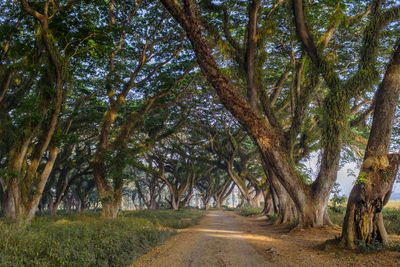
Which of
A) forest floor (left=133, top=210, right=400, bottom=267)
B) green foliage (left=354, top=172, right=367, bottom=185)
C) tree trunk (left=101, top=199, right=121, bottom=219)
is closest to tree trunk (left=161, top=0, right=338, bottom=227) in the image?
forest floor (left=133, top=210, right=400, bottom=267)

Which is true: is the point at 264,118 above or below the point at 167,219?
above

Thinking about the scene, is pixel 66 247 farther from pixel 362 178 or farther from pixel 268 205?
pixel 268 205

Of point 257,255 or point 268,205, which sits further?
point 268,205

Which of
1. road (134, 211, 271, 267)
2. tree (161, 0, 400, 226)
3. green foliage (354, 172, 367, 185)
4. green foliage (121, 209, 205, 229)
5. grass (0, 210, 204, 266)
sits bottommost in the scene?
green foliage (121, 209, 205, 229)

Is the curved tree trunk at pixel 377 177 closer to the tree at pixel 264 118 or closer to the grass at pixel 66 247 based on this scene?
the tree at pixel 264 118

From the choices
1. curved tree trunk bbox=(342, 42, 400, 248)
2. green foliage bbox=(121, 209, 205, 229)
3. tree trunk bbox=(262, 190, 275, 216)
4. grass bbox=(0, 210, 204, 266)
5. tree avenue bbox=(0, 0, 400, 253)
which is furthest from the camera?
tree trunk bbox=(262, 190, 275, 216)

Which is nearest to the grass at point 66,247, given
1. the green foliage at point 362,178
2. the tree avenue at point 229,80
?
the tree avenue at point 229,80

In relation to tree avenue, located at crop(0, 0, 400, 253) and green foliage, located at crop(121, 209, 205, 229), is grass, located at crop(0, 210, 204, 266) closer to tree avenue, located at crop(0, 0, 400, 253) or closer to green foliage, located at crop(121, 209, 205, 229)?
tree avenue, located at crop(0, 0, 400, 253)

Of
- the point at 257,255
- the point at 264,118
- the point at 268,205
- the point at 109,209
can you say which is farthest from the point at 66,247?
the point at 268,205

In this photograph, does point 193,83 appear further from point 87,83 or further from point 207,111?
point 87,83

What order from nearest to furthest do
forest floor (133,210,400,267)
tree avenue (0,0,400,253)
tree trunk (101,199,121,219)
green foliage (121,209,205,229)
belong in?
forest floor (133,210,400,267)
tree avenue (0,0,400,253)
tree trunk (101,199,121,219)
green foliage (121,209,205,229)

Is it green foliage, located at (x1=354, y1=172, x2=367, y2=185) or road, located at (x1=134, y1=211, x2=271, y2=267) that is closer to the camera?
road, located at (x1=134, y1=211, x2=271, y2=267)

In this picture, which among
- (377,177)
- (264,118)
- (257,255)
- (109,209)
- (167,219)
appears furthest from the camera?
(167,219)

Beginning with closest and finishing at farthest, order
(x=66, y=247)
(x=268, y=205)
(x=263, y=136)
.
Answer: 1. (x=66, y=247)
2. (x=263, y=136)
3. (x=268, y=205)
